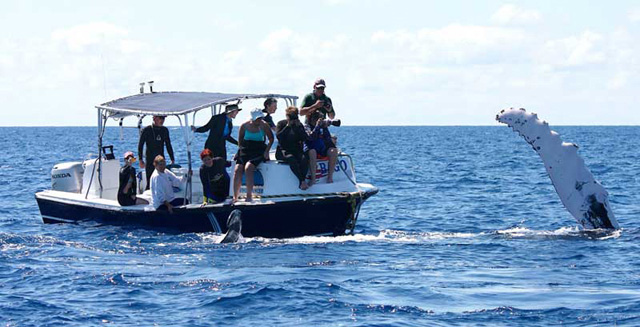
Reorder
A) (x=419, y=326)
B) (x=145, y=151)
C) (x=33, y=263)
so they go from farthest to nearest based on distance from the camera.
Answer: (x=145, y=151)
(x=33, y=263)
(x=419, y=326)

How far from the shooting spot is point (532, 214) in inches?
906

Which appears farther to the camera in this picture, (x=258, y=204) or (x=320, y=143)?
(x=320, y=143)

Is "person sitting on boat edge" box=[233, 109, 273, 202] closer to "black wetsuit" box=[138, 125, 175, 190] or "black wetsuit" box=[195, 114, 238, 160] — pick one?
"black wetsuit" box=[195, 114, 238, 160]

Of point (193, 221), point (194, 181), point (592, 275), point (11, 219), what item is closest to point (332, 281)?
point (592, 275)

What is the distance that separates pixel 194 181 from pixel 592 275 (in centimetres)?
759

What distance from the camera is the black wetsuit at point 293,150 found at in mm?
16188

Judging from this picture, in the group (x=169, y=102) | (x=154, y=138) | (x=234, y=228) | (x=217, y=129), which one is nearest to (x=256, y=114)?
(x=217, y=129)

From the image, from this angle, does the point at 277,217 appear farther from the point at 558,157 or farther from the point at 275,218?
the point at 558,157

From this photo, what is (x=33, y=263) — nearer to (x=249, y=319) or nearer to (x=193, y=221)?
(x=193, y=221)

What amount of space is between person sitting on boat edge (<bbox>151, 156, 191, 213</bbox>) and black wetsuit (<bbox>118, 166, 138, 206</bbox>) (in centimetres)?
58

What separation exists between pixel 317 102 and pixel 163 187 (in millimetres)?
3022

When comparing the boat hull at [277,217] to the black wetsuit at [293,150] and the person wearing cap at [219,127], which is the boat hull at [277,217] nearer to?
the black wetsuit at [293,150]

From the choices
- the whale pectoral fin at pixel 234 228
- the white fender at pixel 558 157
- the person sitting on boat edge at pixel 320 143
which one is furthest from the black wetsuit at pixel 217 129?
the white fender at pixel 558 157

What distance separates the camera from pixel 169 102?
17.9 m
